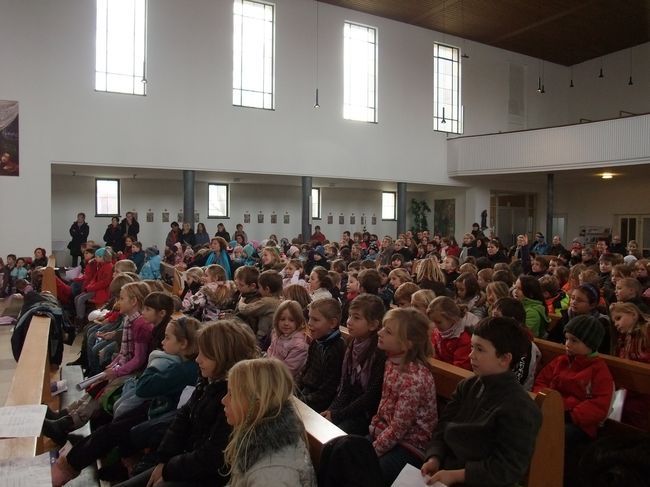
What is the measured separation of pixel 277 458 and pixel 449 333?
1.99 m

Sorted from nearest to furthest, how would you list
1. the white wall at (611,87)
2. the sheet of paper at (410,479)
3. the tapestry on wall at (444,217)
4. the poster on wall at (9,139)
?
the sheet of paper at (410,479) → the poster on wall at (9,139) → the white wall at (611,87) → the tapestry on wall at (444,217)

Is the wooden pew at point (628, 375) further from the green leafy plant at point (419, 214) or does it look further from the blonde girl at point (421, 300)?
the green leafy plant at point (419, 214)

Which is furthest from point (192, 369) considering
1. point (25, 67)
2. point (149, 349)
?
point (25, 67)

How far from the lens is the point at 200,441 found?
2.67 m

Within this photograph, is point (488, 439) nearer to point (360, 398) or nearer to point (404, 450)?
point (404, 450)

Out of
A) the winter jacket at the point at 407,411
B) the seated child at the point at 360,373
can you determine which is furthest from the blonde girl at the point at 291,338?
the winter jacket at the point at 407,411

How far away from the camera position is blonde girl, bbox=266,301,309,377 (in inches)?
147

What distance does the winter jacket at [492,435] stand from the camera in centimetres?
221

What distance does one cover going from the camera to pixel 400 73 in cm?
1792

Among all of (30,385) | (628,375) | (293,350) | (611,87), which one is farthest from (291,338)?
(611,87)

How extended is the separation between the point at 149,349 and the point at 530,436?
9.76ft

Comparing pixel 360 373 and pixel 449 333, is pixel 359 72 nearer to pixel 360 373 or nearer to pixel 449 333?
pixel 449 333

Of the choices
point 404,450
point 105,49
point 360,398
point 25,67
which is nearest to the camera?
point 404,450

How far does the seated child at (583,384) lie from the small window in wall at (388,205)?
18874mm
